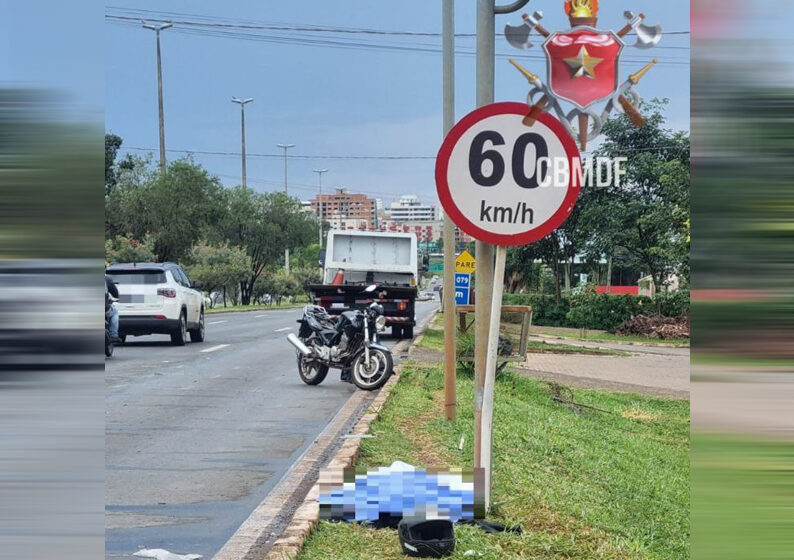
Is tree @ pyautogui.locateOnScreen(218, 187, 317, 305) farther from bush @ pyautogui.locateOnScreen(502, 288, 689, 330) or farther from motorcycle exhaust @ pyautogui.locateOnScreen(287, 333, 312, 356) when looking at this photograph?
motorcycle exhaust @ pyautogui.locateOnScreen(287, 333, 312, 356)

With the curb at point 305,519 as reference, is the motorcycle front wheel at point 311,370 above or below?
below

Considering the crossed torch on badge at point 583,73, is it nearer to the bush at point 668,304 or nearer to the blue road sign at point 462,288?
the blue road sign at point 462,288

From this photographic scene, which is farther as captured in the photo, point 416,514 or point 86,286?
point 416,514

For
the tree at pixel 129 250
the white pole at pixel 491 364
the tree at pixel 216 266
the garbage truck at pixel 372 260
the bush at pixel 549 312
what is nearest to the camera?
the white pole at pixel 491 364

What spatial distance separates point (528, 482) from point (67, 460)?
552 cm

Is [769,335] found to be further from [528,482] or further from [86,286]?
[528,482]

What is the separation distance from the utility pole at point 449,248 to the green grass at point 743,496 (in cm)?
840

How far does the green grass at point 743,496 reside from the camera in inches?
53.8

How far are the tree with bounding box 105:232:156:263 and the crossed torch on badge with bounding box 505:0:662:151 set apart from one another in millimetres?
37641

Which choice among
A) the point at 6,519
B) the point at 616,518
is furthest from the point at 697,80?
the point at 616,518

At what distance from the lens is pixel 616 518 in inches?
245

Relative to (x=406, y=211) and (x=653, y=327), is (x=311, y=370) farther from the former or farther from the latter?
(x=406, y=211)

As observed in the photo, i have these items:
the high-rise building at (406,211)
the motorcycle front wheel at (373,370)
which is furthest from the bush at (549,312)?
the high-rise building at (406,211)

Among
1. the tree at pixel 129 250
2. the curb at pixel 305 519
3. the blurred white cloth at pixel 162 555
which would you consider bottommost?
the blurred white cloth at pixel 162 555
